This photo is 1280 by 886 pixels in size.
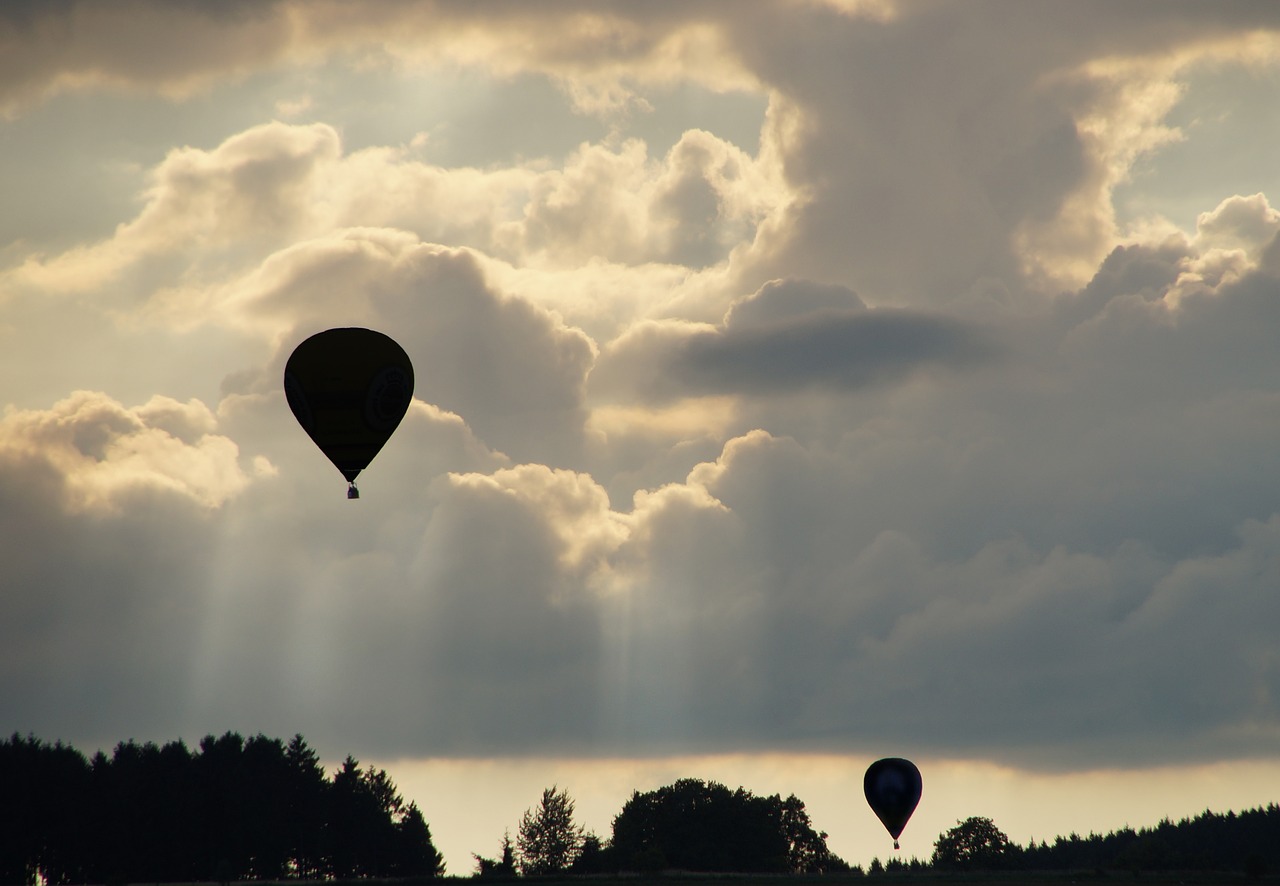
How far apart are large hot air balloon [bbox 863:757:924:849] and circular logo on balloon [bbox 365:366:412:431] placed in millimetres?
55745

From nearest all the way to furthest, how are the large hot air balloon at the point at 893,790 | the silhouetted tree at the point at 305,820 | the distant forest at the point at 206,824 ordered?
the large hot air balloon at the point at 893,790 < the distant forest at the point at 206,824 < the silhouetted tree at the point at 305,820

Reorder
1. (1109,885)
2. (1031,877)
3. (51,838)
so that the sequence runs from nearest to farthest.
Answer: (1109,885) < (1031,877) < (51,838)

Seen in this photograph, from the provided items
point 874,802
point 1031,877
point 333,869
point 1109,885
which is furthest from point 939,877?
point 333,869

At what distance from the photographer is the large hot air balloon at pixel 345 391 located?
77000 mm

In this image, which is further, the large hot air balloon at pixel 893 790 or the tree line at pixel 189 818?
the tree line at pixel 189 818

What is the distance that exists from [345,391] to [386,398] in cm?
215

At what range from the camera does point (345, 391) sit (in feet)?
253

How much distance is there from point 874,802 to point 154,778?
9237cm

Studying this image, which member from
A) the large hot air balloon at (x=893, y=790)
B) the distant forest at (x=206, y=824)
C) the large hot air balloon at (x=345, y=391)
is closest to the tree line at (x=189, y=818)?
the distant forest at (x=206, y=824)

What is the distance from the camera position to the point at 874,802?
118188 millimetres

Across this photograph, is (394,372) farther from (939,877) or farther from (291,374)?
(939,877)

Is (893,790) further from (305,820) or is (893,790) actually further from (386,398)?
(305,820)

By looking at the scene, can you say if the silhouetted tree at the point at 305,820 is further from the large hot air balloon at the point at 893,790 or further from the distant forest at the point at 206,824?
the large hot air balloon at the point at 893,790

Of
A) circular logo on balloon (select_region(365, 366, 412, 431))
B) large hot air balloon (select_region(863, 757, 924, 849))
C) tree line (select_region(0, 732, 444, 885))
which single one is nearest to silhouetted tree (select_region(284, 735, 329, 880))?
tree line (select_region(0, 732, 444, 885))
